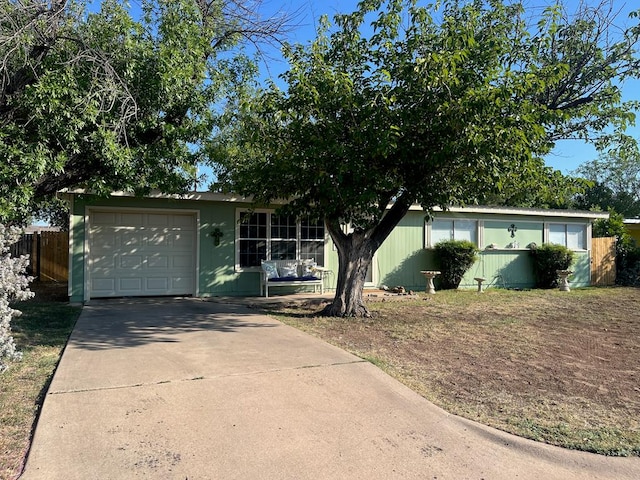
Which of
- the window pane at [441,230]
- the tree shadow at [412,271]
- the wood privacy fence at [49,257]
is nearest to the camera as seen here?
the tree shadow at [412,271]

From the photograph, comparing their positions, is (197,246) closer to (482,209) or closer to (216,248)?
(216,248)

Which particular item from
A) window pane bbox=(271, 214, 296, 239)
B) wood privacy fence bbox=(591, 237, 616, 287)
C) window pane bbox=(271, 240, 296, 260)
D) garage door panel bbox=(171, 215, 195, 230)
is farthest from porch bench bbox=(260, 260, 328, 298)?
wood privacy fence bbox=(591, 237, 616, 287)

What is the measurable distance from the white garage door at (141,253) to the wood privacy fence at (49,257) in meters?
7.46

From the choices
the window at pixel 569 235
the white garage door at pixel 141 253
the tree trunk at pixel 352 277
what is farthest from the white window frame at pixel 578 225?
the white garage door at pixel 141 253

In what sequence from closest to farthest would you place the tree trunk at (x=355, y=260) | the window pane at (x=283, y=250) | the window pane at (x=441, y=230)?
the tree trunk at (x=355, y=260)
the window pane at (x=283, y=250)
the window pane at (x=441, y=230)

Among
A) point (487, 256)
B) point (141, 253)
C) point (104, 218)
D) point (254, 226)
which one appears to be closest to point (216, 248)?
point (254, 226)

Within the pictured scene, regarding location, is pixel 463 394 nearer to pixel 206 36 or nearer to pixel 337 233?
pixel 337 233

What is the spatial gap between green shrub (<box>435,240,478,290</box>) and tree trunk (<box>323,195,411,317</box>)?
219 inches

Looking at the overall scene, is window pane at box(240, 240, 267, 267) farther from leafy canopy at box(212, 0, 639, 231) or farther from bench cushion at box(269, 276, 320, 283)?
leafy canopy at box(212, 0, 639, 231)

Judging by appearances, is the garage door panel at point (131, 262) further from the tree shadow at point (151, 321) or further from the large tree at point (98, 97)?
the large tree at point (98, 97)

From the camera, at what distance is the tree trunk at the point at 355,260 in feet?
29.4

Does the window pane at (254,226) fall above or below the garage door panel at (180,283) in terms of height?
above

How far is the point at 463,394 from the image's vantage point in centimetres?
454

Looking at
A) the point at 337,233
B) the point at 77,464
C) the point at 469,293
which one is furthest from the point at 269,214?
the point at 77,464
